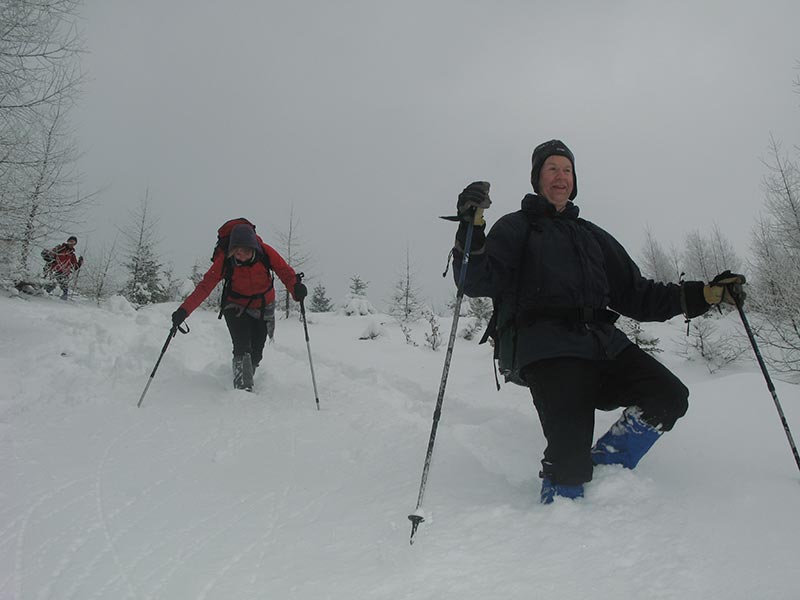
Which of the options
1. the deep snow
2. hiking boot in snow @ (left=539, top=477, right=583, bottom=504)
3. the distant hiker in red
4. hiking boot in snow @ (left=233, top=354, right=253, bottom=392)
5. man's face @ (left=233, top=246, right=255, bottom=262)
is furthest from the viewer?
the distant hiker in red

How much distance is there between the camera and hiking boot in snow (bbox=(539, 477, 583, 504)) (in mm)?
2180

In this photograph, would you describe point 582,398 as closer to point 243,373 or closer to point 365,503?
point 365,503

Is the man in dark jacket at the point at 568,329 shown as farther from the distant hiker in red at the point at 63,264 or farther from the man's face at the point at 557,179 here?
the distant hiker in red at the point at 63,264

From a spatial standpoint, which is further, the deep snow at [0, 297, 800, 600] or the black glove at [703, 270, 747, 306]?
the black glove at [703, 270, 747, 306]

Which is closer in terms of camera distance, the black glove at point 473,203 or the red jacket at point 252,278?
the black glove at point 473,203

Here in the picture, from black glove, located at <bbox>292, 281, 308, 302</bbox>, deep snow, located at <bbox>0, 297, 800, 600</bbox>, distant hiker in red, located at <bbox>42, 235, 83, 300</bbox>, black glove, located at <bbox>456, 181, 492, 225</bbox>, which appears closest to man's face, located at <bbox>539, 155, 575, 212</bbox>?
black glove, located at <bbox>456, 181, 492, 225</bbox>

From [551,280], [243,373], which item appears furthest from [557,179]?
[243,373]

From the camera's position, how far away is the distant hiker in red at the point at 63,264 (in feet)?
42.3

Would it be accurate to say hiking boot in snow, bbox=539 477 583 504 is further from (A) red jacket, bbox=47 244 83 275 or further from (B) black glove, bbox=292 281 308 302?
(A) red jacket, bbox=47 244 83 275

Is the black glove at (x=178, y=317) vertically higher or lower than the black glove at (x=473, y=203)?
lower

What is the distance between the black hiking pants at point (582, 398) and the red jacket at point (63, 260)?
14752 mm

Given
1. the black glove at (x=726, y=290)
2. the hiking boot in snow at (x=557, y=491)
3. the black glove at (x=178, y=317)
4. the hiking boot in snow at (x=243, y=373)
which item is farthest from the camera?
the hiking boot in snow at (x=243, y=373)

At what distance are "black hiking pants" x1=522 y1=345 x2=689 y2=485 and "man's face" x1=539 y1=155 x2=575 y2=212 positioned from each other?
1141 millimetres

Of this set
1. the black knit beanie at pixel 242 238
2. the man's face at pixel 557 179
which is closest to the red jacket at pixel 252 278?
the black knit beanie at pixel 242 238
